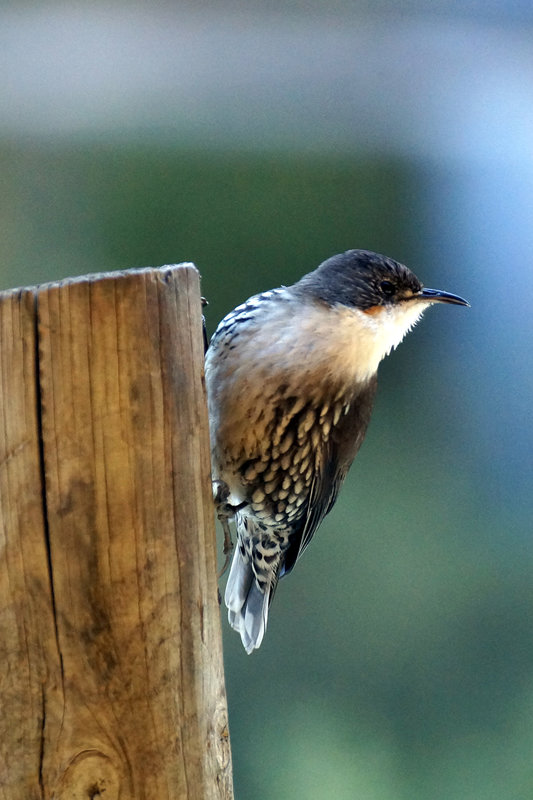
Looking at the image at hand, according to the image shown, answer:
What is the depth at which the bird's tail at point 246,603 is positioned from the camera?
2.46m

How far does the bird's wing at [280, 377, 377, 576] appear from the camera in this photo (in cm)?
223

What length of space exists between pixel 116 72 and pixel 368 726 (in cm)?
338

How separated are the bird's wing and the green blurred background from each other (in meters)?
1.85

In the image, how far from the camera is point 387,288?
2189 millimetres

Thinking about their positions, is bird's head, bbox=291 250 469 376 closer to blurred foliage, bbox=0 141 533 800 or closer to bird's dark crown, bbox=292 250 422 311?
bird's dark crown, bbox=292 250 422 311

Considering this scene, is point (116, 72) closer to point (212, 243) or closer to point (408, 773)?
point (212, 243)

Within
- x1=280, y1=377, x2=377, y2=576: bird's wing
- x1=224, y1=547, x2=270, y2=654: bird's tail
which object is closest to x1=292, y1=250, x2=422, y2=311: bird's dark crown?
x1=280, y1=377, x2=377, y2=576: bird's wing

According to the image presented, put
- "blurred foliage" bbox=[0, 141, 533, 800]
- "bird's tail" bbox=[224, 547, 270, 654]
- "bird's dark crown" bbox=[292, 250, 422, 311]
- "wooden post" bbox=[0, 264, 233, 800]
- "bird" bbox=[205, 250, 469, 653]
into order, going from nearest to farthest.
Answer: "wooden post" bbox=[0, 264, 233, 800] → "bird" bbox=[205, 250, 469, 653] → "bird's dark crown" bbox=[292, 250, 422, 311] → "bird's tail" bbox=[224, 547, 270, 654] → "blurred foliage" bbox=[0, 141, 533, 800]

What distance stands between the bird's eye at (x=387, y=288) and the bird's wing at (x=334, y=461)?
22cm

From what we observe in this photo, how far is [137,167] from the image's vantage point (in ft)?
14.3

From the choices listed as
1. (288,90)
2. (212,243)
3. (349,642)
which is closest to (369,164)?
(288,90)

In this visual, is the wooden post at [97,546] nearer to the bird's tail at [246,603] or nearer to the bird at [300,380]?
the bird at [300,380]

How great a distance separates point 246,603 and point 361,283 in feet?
3.19

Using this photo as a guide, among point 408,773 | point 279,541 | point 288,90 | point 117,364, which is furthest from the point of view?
point 288,90
